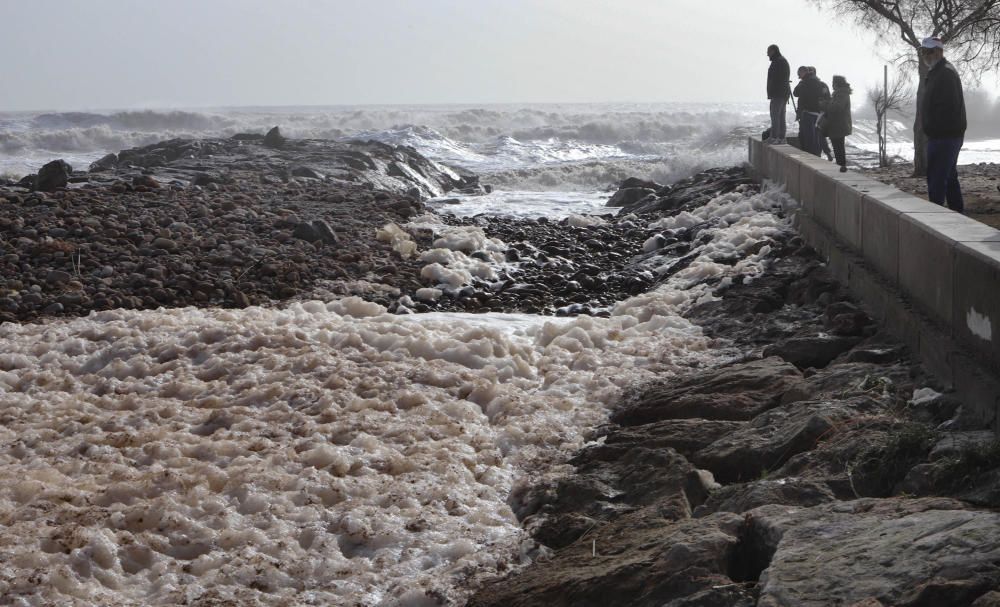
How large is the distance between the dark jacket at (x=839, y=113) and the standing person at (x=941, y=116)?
653 centimetres

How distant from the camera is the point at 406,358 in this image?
797cm

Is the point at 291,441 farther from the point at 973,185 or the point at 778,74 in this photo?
the point at 973,185

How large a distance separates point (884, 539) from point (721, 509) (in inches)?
49.2

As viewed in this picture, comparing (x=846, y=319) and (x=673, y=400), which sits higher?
(x=846, y=319)

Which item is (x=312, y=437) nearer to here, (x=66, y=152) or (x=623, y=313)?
(x=623, y=313)

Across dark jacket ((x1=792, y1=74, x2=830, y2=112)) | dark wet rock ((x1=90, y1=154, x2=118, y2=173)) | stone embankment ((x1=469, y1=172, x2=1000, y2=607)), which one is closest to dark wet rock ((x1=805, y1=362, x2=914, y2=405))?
stone embankment ((x1=469, y1=172, x2=1000, y2=607))

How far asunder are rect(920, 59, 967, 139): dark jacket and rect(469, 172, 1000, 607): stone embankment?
296 centimetres

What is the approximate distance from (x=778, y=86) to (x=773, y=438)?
1279cm

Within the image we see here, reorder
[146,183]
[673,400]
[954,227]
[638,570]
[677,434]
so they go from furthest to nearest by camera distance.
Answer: [146,183] < [673,400] < [954,227] < [677,434] < [638,570]

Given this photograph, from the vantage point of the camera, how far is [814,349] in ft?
24.6

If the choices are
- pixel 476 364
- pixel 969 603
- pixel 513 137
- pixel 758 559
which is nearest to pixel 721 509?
pixel 758 559

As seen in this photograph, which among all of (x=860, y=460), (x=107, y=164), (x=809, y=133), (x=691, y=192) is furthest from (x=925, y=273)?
(x=107, y=164)

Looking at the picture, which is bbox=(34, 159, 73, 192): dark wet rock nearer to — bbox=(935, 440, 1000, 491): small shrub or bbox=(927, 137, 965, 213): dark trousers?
bbox=(927, 137, 965, 213): dark trousers

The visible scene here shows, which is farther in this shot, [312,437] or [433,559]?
[312,437]
